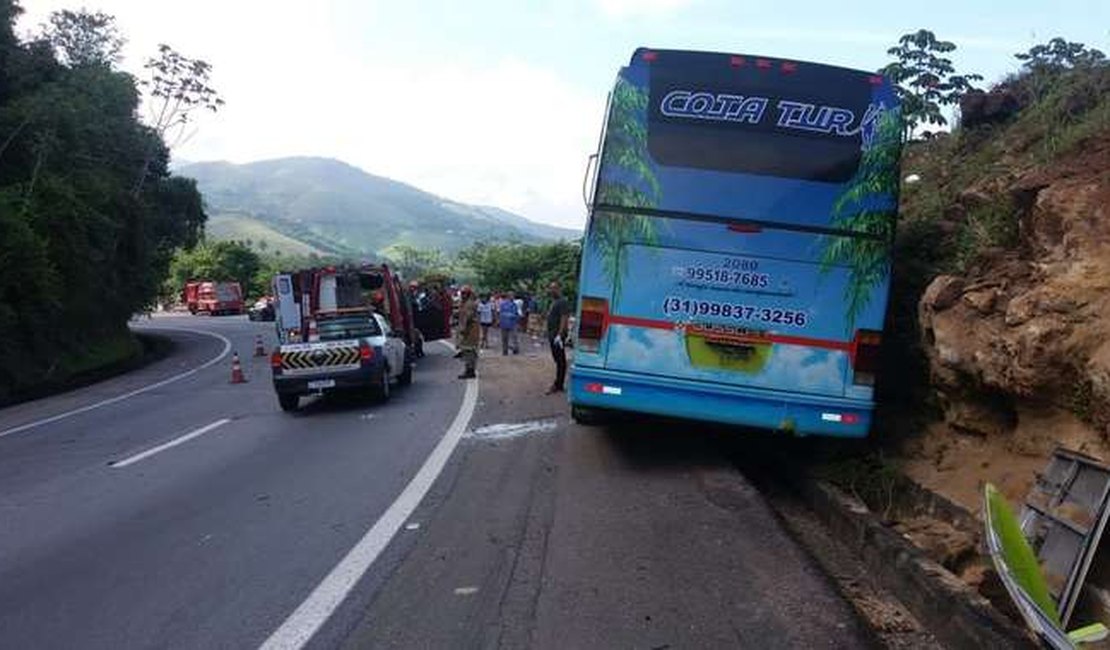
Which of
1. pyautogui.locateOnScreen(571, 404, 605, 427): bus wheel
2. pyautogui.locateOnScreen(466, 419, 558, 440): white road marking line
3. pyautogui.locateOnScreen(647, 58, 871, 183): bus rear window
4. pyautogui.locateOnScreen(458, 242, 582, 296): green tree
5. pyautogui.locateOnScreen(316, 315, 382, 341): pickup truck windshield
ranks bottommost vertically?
pyautogui.locateOnScreen(466, 419, 558, 440): white road marking line

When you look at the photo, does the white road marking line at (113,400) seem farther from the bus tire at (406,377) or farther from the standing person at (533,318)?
the standing person at (533,318)

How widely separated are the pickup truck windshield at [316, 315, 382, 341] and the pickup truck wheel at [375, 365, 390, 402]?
3.03 feet

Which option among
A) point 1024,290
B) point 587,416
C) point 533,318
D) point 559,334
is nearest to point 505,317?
point 559,334

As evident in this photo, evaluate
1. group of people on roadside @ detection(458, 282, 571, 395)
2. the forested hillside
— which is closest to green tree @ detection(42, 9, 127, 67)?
the forested hillside

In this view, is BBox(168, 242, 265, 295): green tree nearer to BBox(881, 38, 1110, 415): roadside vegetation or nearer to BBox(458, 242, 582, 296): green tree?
BBox(458, 242, 582, 296): green tree

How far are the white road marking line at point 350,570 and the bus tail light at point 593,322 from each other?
1.82m

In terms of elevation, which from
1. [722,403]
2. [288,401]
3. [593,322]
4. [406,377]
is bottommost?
[288,401]

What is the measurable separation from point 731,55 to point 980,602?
5352 mm

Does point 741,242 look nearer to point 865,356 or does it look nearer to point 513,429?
point 865,356

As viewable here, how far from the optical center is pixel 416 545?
6777 mm

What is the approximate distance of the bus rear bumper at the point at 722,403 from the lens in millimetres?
8469

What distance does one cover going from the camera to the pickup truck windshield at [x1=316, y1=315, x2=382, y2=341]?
16891mm

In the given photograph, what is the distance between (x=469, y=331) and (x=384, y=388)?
3.20m

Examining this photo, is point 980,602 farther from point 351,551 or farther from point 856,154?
point 856,154
